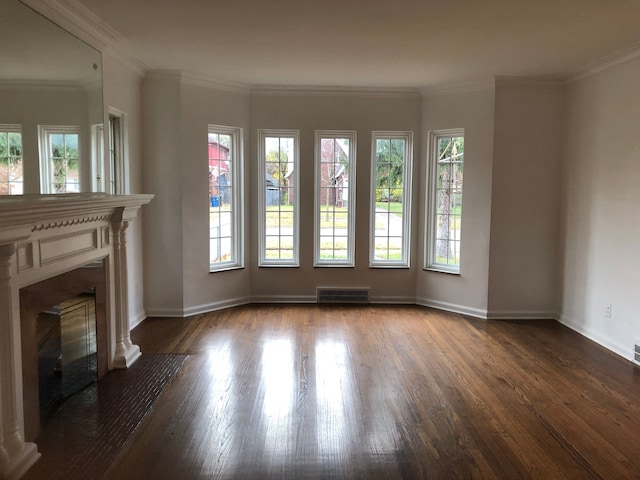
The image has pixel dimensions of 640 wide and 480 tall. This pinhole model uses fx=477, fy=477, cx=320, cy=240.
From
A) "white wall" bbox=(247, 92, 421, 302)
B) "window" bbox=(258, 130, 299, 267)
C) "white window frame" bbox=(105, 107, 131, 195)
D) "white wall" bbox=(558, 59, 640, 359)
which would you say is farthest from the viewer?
"window" bbox=(258, 130, 299, 267)

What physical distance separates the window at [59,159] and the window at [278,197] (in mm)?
2943

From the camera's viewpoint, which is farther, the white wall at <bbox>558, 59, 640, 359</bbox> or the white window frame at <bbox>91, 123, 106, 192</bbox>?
the white wall at <bbox>558, 59, 640, 359</bbox>

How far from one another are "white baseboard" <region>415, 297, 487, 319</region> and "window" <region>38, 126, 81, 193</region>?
14.3ft

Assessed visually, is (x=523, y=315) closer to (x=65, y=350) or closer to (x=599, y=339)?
(x=599, y=339)

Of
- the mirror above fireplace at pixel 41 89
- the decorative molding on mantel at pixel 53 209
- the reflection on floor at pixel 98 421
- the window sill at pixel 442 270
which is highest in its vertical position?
the mirror above fireplace at pixel 41 89

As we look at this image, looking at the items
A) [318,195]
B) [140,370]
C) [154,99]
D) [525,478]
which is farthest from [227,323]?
[525,478]

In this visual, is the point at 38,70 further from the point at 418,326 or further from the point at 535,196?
the point at 535,196

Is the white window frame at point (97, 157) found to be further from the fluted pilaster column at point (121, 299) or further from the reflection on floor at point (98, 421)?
the reflection on floor at point (98, 421)

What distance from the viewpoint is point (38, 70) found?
114 inches

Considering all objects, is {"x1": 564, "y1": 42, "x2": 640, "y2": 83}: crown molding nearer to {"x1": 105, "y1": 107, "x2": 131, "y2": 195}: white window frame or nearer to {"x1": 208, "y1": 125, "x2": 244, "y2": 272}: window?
{"x1": 208, "y1": 125, "x2": 244, "y2": 272}: window

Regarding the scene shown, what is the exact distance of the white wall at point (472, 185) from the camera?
5527 mm

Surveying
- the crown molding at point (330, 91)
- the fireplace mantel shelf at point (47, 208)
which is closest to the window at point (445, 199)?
the crown molding at point (330, 91)

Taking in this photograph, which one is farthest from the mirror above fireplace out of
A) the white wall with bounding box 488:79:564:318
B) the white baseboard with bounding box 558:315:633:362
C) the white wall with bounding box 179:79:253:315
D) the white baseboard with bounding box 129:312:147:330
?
the white baseboard with bounding box 558:315:633:362

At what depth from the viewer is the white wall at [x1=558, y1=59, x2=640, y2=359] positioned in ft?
14.2
